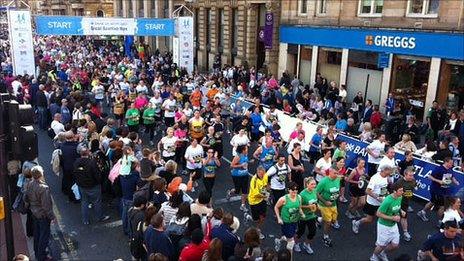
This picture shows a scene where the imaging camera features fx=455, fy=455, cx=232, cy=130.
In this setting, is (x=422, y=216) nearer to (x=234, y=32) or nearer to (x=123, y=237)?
(x=123, y=237)

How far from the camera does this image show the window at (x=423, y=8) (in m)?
18.0

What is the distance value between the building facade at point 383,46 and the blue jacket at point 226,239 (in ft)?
45.5

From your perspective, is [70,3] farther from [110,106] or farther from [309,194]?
[309,194]

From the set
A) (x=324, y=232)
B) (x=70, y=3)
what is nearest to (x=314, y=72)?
(x=324, y=232)

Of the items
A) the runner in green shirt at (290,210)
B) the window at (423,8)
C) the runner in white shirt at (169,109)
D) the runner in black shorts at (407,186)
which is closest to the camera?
the runner in green shirt at (290,210)

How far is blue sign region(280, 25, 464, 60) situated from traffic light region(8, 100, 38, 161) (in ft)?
50.8

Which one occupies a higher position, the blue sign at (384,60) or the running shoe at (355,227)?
the blue sign at (384,60)

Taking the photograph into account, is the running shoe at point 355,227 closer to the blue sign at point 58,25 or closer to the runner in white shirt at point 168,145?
the runner in white shirt at point 168,145

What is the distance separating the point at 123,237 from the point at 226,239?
3.30 metres

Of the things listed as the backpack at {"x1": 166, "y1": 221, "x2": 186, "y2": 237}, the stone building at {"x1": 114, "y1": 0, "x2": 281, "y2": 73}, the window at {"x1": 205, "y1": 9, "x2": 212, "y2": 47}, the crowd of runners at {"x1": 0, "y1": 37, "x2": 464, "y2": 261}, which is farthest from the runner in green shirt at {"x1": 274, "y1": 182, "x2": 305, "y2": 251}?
the window at {"x1": 205, "y1": 9, "x2": 212, "y2": 47}

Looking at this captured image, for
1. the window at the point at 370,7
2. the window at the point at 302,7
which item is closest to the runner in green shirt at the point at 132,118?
the window at the point at 370,7

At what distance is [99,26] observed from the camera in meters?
23.6

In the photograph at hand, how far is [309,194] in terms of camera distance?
7.89 metres

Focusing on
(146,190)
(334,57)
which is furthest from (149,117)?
(334,57)
